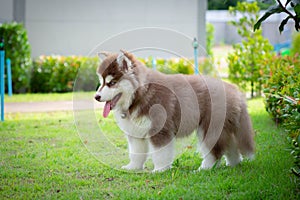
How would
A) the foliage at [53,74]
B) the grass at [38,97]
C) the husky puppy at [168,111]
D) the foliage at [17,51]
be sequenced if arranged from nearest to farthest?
the husky puppy at [168,111], the grass at [38,97], the foliage at [17,51], the foliage at [53,74]

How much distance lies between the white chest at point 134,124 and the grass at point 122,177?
49cm

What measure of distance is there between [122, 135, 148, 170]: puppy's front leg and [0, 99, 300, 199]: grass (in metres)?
0.25

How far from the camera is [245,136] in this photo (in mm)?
6016

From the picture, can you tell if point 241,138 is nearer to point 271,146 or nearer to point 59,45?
point 271,146

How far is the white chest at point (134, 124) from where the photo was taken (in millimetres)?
5703

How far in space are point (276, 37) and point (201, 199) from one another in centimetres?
3030

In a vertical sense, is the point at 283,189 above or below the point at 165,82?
below

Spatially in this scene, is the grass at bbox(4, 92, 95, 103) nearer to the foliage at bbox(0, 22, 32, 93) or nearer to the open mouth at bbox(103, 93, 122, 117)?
the foliage at bbox(0, 22, 32, 93)

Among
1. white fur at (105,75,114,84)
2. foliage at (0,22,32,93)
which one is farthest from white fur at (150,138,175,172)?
foliage at (0,22,32,93)

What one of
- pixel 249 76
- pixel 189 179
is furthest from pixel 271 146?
pixel 249 76

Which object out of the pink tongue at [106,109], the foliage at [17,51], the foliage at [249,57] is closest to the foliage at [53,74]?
→ the foliage at [17,51]

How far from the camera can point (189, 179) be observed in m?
5.54

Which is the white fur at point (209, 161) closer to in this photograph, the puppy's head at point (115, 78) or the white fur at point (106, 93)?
the puppy's head at point (115, 78)

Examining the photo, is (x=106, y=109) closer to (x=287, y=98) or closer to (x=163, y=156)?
(x=163, y=156)
